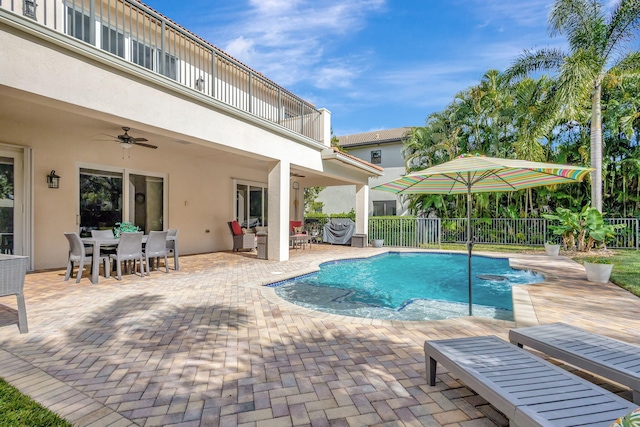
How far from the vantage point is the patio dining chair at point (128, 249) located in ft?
24.5

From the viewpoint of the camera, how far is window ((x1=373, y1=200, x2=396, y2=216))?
85.0 ft

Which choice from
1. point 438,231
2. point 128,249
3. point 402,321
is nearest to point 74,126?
point 128,249

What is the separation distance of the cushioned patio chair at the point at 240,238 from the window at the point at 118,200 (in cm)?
270

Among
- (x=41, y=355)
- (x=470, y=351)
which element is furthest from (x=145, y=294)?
(x=470, y=351)

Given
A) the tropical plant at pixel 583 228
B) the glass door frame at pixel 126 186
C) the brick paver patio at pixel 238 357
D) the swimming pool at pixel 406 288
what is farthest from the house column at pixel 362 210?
the brick paver patio at pixel 238 357

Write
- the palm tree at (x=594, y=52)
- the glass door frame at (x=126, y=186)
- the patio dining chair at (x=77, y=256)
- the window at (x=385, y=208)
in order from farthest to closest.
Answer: the window at (x=385, y=208), the palm tree at (x=594, y=52), the glass door frame at (x=126, y=186), the patio dining chair at (x=77, y=256)

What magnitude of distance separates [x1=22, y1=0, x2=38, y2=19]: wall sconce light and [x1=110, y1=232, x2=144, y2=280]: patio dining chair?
4273 mm

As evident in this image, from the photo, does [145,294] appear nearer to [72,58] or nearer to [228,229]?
[72,58]

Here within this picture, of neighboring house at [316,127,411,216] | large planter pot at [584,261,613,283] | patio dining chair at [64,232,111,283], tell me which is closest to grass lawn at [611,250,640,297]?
large planter pot at [584,261,613,283]

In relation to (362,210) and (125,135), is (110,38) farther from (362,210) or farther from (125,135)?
(362,210)

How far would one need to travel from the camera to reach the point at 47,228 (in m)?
8.83

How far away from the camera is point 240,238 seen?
13492mm

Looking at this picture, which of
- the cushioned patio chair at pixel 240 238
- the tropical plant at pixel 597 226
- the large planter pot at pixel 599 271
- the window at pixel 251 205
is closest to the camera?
the large planter pot at pixel 599 271

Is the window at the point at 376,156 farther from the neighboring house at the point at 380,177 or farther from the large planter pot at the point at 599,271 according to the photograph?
the large planter pot at the point at 599,271
